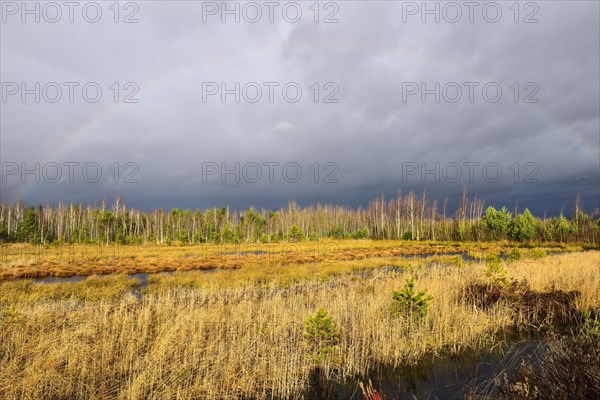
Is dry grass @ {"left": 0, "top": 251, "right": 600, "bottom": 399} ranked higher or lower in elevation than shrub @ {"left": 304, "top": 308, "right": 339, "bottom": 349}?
lower

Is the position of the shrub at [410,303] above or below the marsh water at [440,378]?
above

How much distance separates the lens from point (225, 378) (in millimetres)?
6121

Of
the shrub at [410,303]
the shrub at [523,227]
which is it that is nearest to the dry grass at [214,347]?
the shrub at [410,303]

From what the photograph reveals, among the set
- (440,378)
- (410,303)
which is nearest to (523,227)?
(410,303)

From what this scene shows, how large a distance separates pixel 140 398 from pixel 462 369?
6.37m

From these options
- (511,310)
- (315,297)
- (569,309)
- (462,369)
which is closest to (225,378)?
(462,369)

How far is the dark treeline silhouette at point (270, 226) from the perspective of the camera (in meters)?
62.8

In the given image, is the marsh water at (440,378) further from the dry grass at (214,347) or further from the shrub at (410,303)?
the shrub at (410,303)

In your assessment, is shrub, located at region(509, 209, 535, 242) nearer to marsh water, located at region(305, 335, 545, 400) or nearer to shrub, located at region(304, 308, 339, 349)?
marsh water, located at region(305, 335, 545, 400)

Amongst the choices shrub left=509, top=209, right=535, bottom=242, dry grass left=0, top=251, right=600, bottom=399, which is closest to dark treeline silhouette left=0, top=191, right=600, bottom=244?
shrub left=509, top=209, right=535, bottom=242

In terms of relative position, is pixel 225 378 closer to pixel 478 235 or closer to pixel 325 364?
pixel 325 364

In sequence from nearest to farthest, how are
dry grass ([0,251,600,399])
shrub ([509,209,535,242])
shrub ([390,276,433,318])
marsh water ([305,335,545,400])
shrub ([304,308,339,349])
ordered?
dry grass ([0,251,600,399]) → marsh water ([305,335,545,400]) → shrub ([304,308,339,349]) → shrub ([390,276,433,318]) → shrub ([509,209,535,242])

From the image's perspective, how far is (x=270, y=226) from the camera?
103 metres

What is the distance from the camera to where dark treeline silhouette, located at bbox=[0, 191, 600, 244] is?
62.8m
